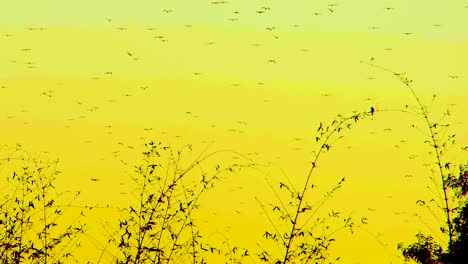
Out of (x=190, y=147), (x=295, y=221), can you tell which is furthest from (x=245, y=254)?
(x=190, y=147)

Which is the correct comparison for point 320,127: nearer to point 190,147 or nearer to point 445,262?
point 190,147

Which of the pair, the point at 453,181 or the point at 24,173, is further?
the point at 453,181

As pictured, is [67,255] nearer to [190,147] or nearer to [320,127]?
[190,147]

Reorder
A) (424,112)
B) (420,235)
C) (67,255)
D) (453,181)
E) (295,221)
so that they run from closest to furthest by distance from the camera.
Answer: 1. (295,221)
2. (67,255)
3. (424,112)
4. (453,181)
5. (420,235)

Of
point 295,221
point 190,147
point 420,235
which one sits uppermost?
point 420,235

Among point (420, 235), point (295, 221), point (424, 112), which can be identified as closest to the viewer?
point (295, 221)

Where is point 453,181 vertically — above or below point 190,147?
above

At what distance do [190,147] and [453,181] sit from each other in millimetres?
5706

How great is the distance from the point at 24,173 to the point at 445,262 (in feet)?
26.0

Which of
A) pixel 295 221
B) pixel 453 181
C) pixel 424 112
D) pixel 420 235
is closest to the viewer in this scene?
pixel 295 221

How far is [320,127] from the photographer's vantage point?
10281 millimetres

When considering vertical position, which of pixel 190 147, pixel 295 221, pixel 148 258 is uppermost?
pixel 190 147

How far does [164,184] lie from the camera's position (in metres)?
10.1

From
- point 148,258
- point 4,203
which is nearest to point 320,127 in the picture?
point 148,258
